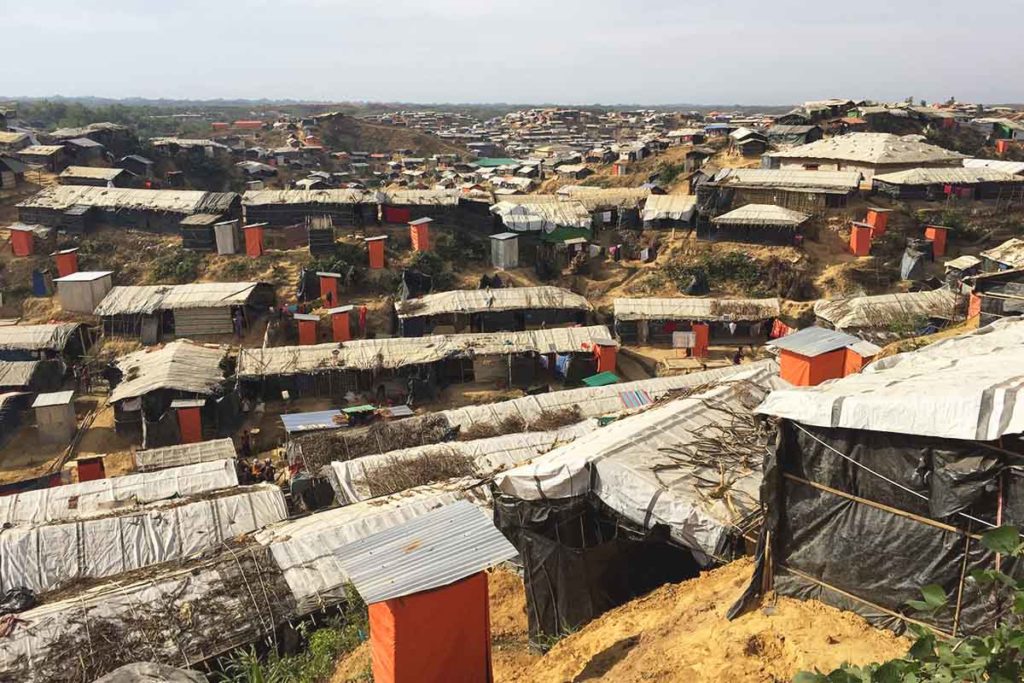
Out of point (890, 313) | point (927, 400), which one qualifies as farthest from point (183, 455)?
point (890, 313)

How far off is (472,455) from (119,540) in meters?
7.73

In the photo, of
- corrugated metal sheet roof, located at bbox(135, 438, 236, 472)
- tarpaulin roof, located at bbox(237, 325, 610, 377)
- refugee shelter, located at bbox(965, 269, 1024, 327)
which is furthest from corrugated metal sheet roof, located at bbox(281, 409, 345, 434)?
refugee shelter, located at bbox(965, 269, 1024, 327)

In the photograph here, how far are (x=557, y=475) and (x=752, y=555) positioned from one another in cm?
284

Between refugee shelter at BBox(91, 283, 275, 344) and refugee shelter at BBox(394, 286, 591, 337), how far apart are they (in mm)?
6626

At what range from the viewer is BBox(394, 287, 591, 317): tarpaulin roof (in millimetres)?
29734

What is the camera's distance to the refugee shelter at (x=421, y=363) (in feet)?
83.7

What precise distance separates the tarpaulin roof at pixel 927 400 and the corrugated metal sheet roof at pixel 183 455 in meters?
16.2

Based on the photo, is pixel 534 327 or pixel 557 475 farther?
pixel 534 327

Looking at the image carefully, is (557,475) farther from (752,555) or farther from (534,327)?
(534,327)

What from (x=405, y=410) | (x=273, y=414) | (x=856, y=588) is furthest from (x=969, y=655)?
(x=273, y=414)

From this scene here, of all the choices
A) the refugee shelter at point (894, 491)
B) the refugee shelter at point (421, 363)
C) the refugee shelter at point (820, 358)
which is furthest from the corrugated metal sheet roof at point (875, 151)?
the refugee shelter at point (894, 491)

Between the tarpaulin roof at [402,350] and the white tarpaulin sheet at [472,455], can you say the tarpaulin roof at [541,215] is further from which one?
the white tarpaulin sheet at [472,455]

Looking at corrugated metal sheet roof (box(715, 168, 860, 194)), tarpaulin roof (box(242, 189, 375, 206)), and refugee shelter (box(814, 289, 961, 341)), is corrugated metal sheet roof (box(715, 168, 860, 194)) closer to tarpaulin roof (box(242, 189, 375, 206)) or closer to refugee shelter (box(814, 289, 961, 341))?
refugee shelter (box(814, 289, 961, 341))

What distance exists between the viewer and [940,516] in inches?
291
